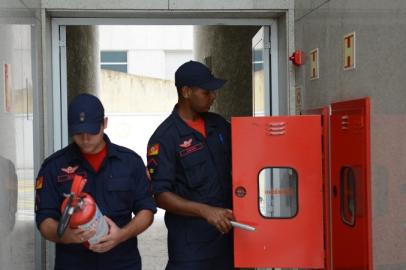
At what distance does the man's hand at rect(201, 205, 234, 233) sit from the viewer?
130 inches

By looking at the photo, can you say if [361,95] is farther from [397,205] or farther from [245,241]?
[245,241]

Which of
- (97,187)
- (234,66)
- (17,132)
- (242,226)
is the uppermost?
(234,66)

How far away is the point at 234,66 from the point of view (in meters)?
7.91

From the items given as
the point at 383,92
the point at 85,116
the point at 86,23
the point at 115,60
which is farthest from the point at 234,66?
the point at 115,60

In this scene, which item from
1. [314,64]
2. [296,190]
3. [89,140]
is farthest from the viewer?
[314,64]

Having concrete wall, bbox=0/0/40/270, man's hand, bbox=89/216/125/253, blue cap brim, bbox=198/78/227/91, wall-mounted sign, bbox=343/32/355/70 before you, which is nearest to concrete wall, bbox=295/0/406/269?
wall-mounted sign, bbox=343/32/355/70

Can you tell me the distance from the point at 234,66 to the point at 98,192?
16.9 ft

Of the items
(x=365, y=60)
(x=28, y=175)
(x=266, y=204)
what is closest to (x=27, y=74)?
(x=28, y=175)

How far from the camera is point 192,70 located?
11.6 ft

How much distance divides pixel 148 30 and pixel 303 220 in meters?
31.0

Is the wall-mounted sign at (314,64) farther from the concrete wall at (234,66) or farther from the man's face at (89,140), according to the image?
the concrete wall at (234,66)

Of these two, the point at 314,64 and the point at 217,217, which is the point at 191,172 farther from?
the point at 314,64

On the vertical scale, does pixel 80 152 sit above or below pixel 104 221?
above

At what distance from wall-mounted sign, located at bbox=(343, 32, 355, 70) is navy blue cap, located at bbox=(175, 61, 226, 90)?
0.66 meters
